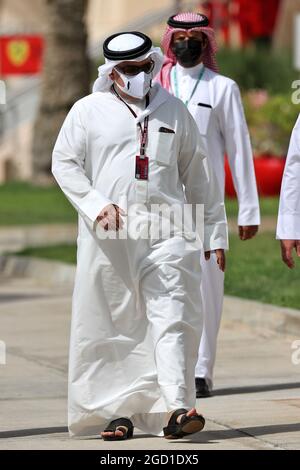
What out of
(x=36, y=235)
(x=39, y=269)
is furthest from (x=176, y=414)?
(x=36, y=235)

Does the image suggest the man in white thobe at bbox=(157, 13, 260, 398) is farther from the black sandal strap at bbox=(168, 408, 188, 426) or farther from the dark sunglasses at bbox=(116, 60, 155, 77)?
the black sandal strap at bbox=(168, 408, 188, 426)

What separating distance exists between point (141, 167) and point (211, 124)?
5.52 feet

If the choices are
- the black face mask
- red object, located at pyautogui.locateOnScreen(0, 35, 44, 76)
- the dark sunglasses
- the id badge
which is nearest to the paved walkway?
the id badge

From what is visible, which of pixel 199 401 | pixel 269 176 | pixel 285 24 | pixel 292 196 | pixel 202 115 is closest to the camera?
pixel 292 196

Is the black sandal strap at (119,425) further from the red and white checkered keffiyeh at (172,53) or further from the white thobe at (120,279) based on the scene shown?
the red and white checkered keffiyeh at (172,53)

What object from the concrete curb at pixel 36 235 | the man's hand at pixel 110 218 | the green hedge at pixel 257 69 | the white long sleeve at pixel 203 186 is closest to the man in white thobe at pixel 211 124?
the white long sleeve at pixel 203 186

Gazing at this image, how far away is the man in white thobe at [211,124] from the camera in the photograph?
30.1 feet

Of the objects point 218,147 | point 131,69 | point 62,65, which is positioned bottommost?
point 62,65

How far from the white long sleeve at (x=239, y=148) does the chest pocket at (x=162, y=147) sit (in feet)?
5.06

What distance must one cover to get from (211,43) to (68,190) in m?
2.00

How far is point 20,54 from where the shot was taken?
1282 inches

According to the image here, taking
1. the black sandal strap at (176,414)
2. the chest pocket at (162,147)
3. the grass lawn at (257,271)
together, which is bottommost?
the grass lawn at (257,271)

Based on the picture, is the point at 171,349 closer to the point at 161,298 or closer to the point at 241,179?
the point at 161,298

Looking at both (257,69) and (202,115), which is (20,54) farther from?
(202,115)
